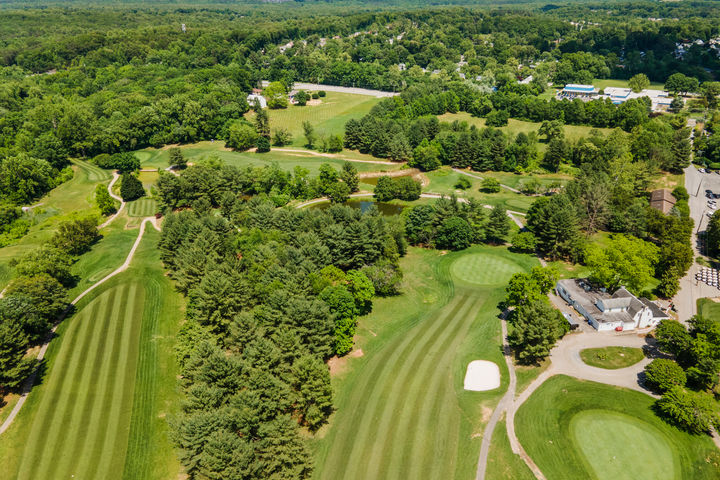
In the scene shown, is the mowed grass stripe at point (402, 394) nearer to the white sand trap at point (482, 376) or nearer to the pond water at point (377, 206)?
the white sand trap at point (482, 376)

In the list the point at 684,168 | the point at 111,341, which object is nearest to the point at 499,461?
the point at 111,341

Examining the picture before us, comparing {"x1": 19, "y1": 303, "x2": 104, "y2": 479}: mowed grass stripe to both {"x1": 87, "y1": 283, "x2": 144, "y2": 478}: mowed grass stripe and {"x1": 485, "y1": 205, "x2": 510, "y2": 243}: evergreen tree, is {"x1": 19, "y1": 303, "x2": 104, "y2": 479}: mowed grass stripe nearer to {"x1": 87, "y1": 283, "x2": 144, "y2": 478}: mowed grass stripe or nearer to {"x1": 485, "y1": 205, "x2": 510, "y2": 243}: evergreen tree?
{"x1": 87, "y1": 283, "x2": 144, "y2": 478}: mowed grass stripe

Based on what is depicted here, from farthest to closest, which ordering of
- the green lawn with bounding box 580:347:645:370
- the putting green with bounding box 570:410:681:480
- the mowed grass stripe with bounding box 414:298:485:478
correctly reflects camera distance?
the green lawn with bounding box 580:347:645:370 < the mowed grass stripe with bounding box 414:298:485:478 < the putting green with bounding box 570:410:681:480

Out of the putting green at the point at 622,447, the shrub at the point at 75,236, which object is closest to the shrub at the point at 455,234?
the putting green at the point at 622,447

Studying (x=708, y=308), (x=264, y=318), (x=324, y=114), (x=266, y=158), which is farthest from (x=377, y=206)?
(x=324, y=114)

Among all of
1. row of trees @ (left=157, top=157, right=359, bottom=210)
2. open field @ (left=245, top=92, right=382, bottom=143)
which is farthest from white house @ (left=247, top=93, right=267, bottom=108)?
row of trees @ (left=157, top=157, right=359, bottom=210)

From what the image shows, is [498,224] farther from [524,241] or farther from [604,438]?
[604,438]
